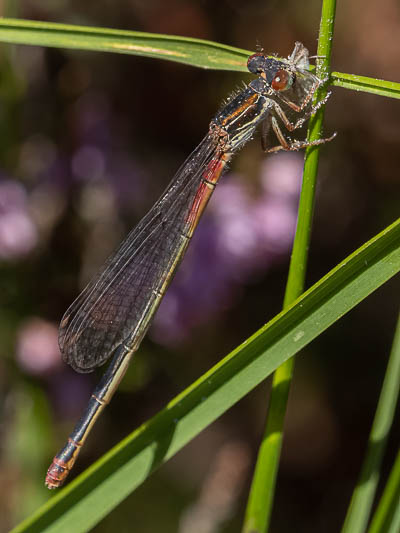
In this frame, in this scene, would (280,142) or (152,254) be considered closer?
(280,142)

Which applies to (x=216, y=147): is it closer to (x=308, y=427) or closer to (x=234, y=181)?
(x=234, y=181)

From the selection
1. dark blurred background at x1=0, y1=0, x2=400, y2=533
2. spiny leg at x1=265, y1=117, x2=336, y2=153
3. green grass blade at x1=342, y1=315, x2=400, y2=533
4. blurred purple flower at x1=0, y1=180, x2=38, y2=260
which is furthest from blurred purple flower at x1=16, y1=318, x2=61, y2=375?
green grass blade at x1=342, y1=315, x2=400, y2=533

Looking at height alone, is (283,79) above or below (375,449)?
above

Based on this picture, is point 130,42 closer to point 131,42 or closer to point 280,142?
point 131,42

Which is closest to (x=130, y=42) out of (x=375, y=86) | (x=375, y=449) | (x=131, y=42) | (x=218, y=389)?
(x=131, y=42)

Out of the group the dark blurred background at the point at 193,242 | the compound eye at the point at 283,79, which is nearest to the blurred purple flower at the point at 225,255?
the dark blurred background at the point at 193,242

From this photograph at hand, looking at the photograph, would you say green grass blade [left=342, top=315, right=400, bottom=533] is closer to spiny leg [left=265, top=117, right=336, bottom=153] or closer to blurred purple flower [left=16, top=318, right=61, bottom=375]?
spiny leg [left=265, top=117, right=336, bottom=153]
